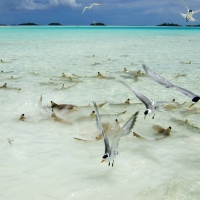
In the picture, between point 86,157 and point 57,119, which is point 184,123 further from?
point 57,119

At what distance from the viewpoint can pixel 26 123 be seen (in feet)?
19.1

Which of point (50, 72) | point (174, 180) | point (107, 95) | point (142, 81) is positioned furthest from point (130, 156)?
point (50, 72)

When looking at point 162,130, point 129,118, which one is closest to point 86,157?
point 162,130

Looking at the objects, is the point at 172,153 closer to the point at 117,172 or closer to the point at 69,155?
the point at 117,172

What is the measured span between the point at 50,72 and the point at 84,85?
11.3 ft

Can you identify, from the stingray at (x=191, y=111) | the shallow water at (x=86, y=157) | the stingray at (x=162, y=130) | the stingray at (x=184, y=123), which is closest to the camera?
the shallow water at (x=86, y=157)

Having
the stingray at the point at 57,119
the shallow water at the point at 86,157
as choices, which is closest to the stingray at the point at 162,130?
the shallow water at the point at 86,157

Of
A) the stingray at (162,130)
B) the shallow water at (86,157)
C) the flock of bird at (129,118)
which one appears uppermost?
the flock of bird at (129,118)

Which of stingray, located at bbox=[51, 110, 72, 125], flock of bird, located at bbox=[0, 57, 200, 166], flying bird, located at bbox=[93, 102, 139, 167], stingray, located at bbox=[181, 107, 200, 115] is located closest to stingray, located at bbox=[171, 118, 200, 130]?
flock of bird, located at bbox=[0, 57, 200, 166]

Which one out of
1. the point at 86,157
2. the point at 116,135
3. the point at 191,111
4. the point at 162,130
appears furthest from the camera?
the point at 191,111

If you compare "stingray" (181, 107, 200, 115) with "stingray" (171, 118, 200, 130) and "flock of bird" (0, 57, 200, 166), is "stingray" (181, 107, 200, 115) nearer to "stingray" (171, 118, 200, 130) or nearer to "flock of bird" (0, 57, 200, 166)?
"flock of bird" (0, 57, 200, 166)

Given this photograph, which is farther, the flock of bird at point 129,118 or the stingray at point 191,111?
the stingray at point 191,111

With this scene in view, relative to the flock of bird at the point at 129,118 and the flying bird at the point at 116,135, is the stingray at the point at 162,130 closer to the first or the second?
the flock of bird at the point at 129,118

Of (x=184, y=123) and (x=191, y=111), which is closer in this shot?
(x=184, y=123)
